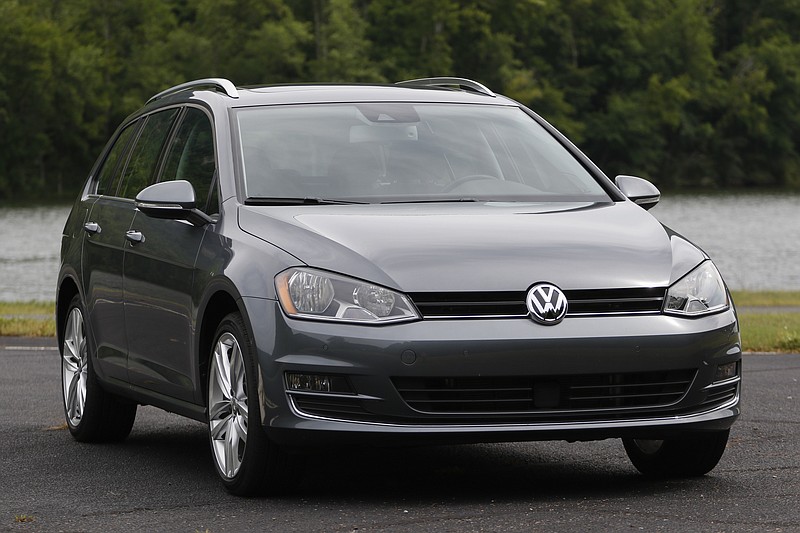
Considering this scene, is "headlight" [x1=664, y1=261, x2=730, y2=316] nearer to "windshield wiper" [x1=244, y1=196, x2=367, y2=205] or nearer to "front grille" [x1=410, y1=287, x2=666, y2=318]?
"front grille" [x1=410, y1=287, x2=666, y2=318]

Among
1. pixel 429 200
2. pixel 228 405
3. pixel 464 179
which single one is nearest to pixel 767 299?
pixel 464 179

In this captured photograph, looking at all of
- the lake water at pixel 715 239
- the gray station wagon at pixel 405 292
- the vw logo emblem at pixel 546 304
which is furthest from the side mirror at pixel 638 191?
the lake water at pixel 715 239

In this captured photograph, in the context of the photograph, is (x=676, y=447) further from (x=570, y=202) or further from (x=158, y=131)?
(x=158, y=131)

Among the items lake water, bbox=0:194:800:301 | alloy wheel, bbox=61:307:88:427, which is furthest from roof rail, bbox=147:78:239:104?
lake water, bbox=0:194:800:301

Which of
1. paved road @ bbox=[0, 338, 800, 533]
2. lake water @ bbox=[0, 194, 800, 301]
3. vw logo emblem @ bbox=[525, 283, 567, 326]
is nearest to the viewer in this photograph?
paved road @ bbox=[0, 338, 800, 533]

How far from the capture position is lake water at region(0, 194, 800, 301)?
35031mm

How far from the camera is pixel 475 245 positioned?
5.95 m

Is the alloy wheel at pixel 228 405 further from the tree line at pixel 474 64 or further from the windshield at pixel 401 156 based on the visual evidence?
the tree line at pixel 474 64

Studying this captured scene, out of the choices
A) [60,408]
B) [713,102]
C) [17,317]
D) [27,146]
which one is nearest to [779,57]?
[713,102]

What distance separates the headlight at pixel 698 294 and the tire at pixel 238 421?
160cm

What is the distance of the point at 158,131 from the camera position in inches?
316

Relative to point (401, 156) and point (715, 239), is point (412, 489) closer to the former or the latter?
point (401, 156)

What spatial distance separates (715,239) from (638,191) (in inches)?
1723

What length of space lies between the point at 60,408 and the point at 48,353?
4.14m
